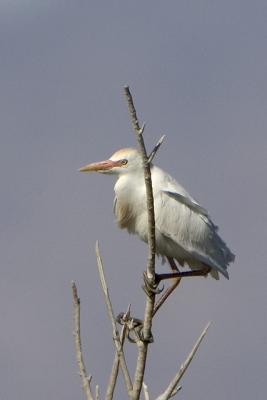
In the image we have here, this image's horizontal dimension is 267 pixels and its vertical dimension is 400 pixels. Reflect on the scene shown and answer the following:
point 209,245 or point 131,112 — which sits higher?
point 131,112

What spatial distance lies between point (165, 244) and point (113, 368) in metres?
4.23

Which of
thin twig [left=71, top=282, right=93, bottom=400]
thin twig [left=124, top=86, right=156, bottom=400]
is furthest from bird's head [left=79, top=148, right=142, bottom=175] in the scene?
thin twig [left=71, top=282, right=93, bottom=400]

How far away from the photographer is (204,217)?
10695mm

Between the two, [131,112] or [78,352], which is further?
[78,352]

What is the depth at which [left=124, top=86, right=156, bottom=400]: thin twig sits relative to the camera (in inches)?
237

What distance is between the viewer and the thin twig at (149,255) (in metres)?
6.03

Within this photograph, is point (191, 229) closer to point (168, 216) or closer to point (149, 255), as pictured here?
point (168, 216)

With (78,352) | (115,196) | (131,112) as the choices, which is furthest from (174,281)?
(131,112)

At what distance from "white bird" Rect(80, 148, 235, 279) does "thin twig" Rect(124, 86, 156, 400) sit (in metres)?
2.91

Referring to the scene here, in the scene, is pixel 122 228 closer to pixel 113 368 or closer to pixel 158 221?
pixel 158 221

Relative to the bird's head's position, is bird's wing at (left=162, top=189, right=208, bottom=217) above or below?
below

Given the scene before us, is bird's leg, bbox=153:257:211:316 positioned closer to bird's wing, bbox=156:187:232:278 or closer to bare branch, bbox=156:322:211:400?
bird's wing, bbox=156:187:232:278

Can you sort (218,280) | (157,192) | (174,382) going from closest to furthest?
(174,382) < (157,192) < (218,280)

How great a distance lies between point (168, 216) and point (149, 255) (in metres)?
3.58
